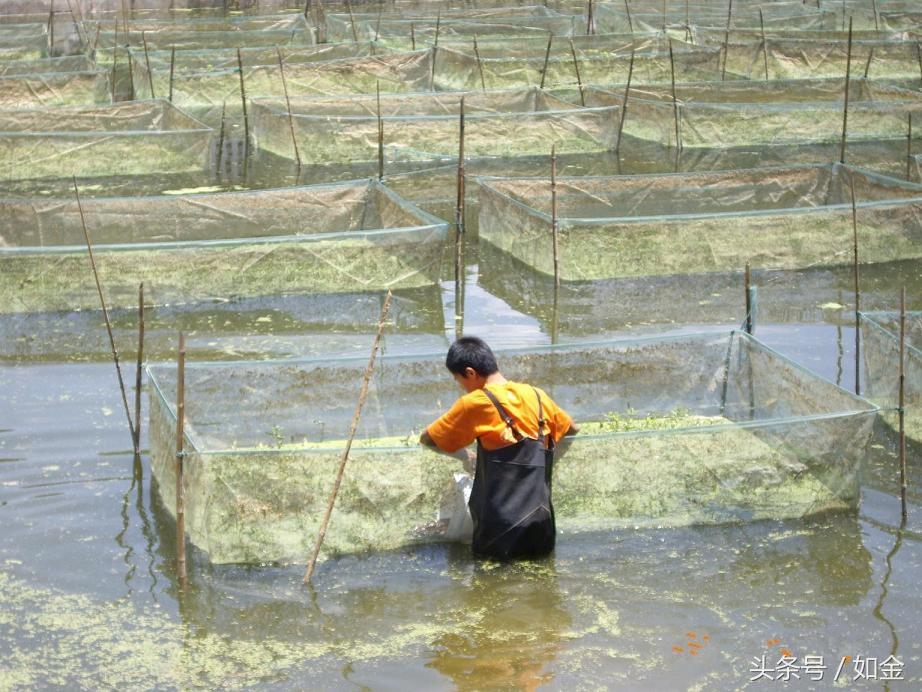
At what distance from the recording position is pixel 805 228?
10109mm

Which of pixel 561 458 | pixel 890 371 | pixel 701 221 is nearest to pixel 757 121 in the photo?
pixel 701 221

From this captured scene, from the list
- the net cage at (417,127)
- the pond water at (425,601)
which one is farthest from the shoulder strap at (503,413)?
the net cage at (417,127)

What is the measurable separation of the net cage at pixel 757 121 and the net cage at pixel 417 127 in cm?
69

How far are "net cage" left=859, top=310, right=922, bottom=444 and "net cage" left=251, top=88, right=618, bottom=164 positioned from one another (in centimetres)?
596

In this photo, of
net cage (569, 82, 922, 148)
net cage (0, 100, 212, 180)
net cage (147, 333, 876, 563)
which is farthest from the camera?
net cage (569, 82, 922, 148)

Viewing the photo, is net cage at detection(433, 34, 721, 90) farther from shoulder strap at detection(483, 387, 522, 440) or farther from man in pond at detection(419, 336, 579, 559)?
shoulder strap at detection(483, 387, 522, 440)

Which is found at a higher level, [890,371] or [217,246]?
[217,246]

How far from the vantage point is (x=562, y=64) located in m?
16.0

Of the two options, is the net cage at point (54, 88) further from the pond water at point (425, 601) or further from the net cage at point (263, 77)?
the pond water at point (425, 601)

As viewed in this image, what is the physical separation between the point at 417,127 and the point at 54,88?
4.23 meters

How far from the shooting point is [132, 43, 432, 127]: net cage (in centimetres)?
1492

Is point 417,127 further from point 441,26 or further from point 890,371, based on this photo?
point 890,371

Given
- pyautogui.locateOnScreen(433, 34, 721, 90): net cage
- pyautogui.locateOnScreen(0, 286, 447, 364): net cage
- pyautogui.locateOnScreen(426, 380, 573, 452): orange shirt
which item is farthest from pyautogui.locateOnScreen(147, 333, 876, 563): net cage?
pyautogui.locateOnScreen(433, 34, 721, 90): net cage

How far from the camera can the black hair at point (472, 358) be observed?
5.42 meters
